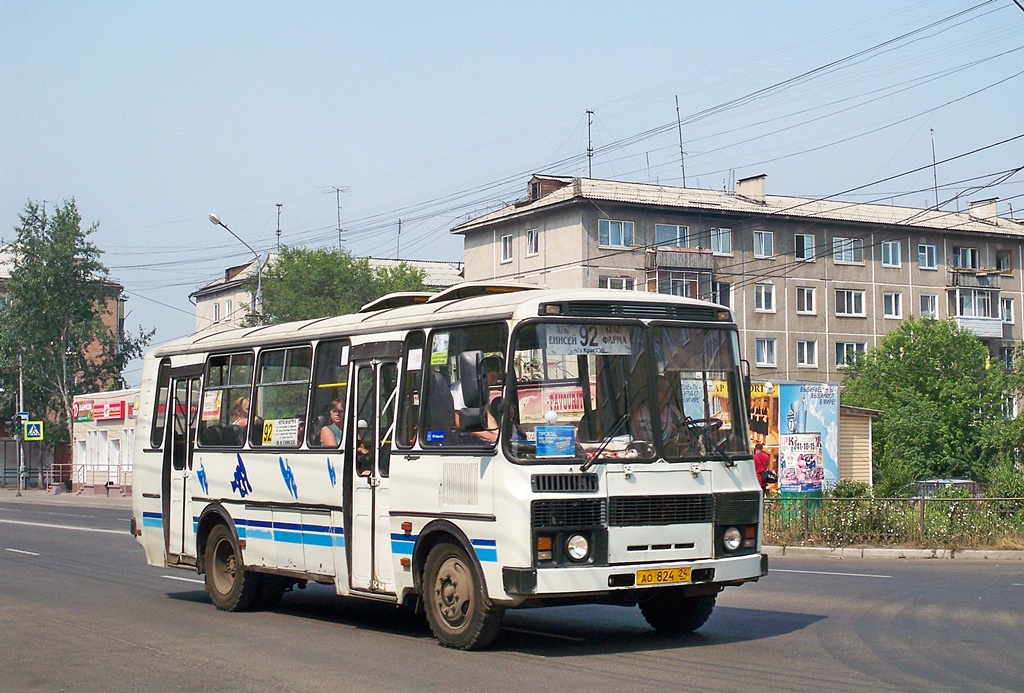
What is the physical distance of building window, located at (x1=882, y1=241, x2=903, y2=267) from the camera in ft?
247

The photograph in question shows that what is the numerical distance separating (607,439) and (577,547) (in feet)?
2.84

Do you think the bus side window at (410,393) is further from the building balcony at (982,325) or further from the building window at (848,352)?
the building balcony at (982,325)

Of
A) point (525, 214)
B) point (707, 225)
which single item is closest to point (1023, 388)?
point (707, 225)

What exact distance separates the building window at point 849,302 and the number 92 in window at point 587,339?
6516 cm

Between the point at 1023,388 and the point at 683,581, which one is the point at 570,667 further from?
the point at 1023,388

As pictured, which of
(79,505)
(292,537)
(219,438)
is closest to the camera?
(292,537)

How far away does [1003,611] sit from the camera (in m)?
12.9

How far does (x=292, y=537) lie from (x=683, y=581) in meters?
4.22

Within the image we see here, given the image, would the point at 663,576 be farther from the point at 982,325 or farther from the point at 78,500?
the point at 982,325

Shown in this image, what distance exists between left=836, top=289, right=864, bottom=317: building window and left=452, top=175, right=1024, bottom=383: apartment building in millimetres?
79

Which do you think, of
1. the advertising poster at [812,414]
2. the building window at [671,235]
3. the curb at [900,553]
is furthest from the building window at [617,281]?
the curb at [900,553]

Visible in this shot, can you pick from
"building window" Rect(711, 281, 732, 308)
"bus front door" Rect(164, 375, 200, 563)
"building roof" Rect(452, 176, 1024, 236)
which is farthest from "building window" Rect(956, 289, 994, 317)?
"bus front door" Rect(164, 375, 200, 563)

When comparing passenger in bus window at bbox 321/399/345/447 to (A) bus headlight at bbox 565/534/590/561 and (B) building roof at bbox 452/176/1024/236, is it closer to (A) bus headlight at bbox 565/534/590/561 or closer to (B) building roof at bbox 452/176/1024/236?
(A) bus headlight at bbox 565/534/590/561

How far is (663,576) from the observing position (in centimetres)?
1023
